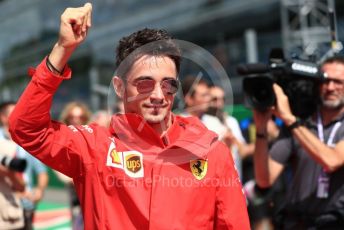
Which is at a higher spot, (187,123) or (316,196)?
(187,123)

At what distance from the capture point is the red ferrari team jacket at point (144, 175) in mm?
2203

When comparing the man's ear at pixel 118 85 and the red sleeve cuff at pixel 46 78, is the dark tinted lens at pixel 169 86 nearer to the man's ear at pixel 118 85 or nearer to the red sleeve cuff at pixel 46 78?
the man's ear at pixel 118 85

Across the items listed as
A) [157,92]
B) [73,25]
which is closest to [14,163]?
[157,92]

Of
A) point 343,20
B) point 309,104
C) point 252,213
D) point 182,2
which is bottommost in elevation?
point 252,213

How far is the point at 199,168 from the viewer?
2.31m

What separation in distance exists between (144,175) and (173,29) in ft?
52.8

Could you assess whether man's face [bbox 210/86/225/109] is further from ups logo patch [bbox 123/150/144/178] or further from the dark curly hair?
ups logo patch [bbox 123/150/144/178]

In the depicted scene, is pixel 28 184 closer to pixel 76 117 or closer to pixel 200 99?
pixel 76 117

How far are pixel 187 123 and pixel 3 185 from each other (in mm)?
2768

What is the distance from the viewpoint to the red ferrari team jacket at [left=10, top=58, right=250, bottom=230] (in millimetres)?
2203

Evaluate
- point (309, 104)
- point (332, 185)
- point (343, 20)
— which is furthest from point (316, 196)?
point (343, 20)

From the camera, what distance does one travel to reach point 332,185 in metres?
3.56

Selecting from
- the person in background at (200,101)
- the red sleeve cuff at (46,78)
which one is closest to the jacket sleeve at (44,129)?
the red sleeve cuff at (46,78)

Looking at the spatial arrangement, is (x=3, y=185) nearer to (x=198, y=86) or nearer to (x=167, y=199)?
(x=198, y=86)
